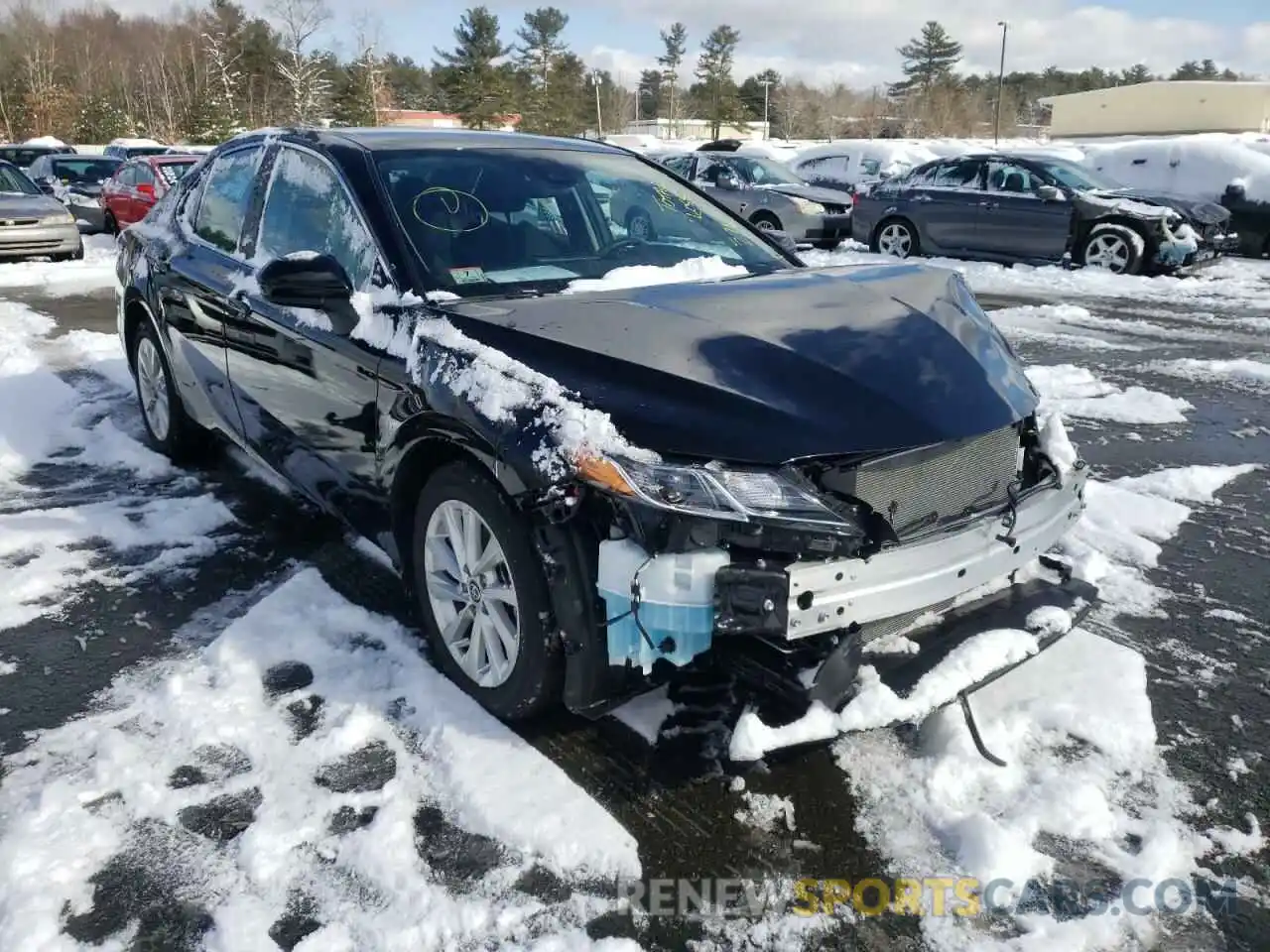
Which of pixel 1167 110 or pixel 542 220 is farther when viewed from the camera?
pixel 1167 110

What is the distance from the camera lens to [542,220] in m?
3.59

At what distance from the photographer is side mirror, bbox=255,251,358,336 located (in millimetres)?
3143

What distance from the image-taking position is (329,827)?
8.40 ft

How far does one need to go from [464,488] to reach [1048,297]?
33.6 ft

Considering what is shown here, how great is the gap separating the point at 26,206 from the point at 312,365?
44.3ft

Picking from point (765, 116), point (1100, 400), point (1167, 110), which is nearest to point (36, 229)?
point (1100, 400)

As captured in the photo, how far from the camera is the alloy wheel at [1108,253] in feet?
40.8

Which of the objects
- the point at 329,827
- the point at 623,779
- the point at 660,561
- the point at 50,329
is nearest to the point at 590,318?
the point at 660,561

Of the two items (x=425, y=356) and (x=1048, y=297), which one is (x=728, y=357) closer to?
(x=425, y=356)

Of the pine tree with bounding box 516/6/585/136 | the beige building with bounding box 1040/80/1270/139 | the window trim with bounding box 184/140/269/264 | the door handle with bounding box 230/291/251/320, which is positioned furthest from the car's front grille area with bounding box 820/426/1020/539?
the pine tree with bounding box 516/6/585/136

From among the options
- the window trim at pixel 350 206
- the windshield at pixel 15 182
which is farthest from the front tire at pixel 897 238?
the windshield at pixel 15 182

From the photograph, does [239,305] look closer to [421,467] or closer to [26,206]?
[421,467]

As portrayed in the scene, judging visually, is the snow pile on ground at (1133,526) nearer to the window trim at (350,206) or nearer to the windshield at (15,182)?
the window trim at (350,206)

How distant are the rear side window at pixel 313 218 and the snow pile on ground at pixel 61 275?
9.07 meters
